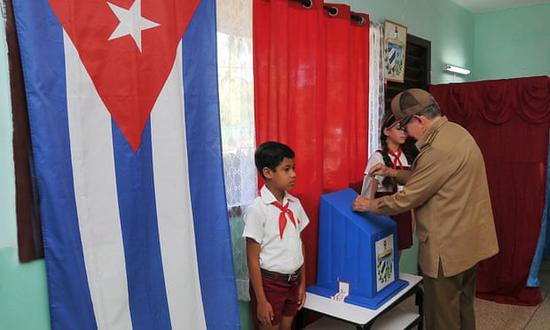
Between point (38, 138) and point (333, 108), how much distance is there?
1623 millimetres

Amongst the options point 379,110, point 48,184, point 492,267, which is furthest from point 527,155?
point 48,184

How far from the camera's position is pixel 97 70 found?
4.76 ft

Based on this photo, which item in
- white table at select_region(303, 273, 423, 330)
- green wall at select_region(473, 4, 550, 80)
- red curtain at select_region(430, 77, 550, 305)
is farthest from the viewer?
green wall at select_region(473, 4, 550, 80)

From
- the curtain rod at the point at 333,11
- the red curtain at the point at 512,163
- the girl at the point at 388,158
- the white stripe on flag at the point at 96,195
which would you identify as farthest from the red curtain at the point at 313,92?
the red curtain at the point at 512,163

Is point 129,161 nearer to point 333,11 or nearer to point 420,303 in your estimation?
point 333,11

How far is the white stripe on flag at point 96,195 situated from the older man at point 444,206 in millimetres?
1243

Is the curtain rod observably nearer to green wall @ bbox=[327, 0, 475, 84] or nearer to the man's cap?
green wall @ bbox=[327, 0, 475, 84]

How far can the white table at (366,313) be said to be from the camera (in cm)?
195

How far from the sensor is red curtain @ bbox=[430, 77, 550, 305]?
3375 mm

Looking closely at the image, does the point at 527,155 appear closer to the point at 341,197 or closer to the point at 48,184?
the point at 341,197

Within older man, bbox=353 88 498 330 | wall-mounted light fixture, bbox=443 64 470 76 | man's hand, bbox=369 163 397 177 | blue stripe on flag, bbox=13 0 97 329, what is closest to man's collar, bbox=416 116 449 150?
older man, bbox=353 88 498 330

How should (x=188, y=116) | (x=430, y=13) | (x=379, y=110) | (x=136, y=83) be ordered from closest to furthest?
(x=136, y=83) < (x=188, y=116) < (x=379, y=110) < (x=430, y=13)

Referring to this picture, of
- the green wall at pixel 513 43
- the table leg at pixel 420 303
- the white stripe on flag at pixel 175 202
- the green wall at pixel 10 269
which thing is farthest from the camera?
the green wall at pixel 513 43

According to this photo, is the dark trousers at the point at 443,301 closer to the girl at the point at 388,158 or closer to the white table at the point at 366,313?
the white table at the point at 366,313
